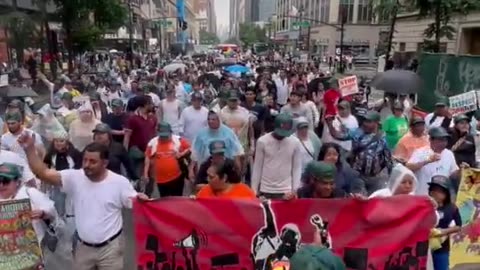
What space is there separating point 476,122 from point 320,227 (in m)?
4.89

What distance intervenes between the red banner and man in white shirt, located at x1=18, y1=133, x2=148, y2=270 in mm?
258

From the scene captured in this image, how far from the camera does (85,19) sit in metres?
28.8

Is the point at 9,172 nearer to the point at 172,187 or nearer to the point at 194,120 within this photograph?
the point at 172,187

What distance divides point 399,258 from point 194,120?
4.86m

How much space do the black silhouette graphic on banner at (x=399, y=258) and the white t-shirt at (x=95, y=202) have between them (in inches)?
71.5

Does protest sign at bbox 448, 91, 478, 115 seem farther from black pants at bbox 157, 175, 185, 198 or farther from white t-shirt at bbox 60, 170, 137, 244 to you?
white t-shirt at bbox 60, 170, 137, 244

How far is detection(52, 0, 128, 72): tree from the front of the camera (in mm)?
25969

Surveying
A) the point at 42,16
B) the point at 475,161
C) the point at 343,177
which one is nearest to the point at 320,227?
the point at 343,177

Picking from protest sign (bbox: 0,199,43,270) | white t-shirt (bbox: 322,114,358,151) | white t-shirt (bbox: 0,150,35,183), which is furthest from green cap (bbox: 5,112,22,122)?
white t-shirt (bbox: 322,114,358,151)

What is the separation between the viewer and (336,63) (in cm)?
5184

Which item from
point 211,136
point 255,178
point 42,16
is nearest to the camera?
point 255,178

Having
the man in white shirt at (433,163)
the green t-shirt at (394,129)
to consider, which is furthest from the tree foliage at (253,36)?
the man in white shirt at (433,163)

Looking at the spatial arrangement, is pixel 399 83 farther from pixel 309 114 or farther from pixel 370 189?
pixel 370 189

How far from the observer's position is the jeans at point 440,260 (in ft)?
16.6
